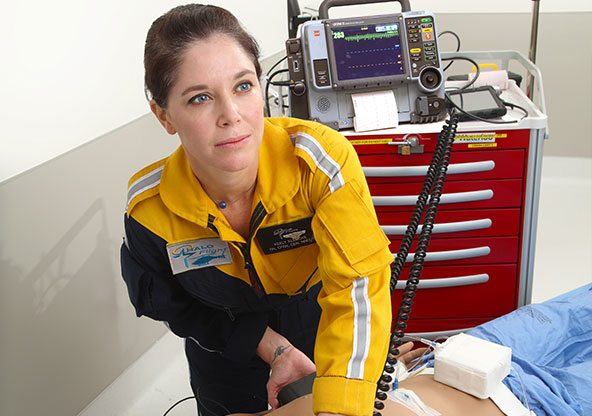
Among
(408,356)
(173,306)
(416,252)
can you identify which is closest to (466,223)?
(408,356)

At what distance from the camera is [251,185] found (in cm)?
132

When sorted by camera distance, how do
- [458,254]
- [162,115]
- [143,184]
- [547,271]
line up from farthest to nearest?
[547,271] → [458,254] → [143,184] → [162,115]

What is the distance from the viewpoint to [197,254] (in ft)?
Answer: 4.48

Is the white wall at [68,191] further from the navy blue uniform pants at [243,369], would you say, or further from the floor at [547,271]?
the navy blue uniform pants at [243,369]

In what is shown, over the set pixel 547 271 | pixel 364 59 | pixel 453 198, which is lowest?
pixel 547 271

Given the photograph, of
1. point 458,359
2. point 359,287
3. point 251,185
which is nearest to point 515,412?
point 458,359

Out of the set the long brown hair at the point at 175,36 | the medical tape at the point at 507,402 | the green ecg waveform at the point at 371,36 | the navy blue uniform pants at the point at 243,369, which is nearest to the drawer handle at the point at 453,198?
the green ecg waveform at the point at 371,36

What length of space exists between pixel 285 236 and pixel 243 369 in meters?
0.48

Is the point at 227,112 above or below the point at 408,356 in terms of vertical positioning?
above

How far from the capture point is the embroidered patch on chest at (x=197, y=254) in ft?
4.45

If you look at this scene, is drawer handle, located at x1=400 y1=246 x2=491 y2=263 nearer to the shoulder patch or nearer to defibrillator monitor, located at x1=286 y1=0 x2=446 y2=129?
defibrillator monitor, located at x1=286 y1=0 x2=446 y2=129

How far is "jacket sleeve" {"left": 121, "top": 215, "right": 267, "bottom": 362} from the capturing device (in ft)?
4.60

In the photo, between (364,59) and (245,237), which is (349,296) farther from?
(364,59)

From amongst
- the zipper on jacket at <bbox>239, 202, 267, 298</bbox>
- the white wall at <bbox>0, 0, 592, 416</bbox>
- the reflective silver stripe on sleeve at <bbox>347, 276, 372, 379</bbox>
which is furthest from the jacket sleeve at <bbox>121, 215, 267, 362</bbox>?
the white wall at <bbox>0, 0, 592, 416</bbox>
